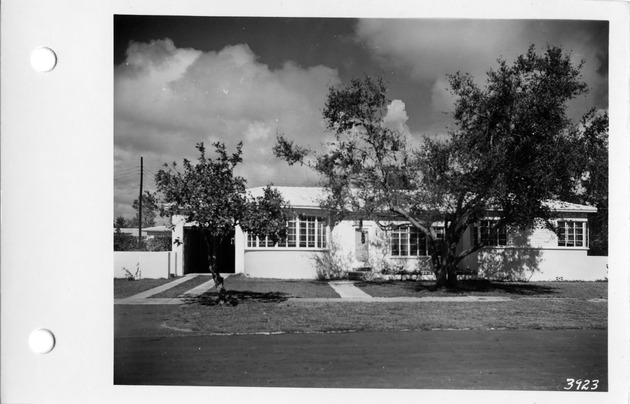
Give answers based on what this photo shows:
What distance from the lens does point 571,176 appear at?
31.7ft

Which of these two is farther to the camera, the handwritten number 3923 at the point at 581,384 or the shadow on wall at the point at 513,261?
the shadow on wall at the point at 513,261

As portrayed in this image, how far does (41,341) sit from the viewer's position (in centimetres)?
600

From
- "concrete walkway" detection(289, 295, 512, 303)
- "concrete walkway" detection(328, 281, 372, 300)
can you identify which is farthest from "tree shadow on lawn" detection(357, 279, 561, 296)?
"concrete walkway" detection(289, 295, 512, 303)

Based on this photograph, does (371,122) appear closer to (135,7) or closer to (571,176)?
(571,176)

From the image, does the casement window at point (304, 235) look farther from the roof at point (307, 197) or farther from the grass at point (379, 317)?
the grass at point (379, 317)

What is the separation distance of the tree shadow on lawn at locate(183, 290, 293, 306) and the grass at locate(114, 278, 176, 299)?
887mm

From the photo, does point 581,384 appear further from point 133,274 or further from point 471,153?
point 133,274

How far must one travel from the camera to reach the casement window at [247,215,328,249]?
13.6 m

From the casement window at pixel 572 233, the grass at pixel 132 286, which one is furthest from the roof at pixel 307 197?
the grass at pixel 132 286

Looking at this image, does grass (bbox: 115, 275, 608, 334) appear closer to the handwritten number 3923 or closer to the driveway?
the driveway

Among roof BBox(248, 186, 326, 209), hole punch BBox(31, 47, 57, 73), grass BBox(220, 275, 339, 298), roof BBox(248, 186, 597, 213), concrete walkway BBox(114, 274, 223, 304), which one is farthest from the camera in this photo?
roof BBox(248, 186, 326, 209)

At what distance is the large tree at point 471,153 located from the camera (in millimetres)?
9430

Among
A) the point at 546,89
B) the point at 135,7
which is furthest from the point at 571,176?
the point at 135,7

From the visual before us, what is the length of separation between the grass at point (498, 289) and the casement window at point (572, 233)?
3.95 ft
